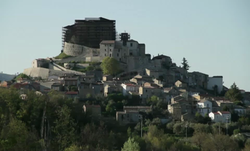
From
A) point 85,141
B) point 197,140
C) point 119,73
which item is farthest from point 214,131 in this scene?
point 119,73

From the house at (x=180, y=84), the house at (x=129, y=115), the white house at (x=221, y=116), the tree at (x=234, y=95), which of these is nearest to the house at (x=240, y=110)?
the white house at (x=221, y=116)

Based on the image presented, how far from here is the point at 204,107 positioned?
76500 mm

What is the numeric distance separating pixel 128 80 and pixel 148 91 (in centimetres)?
734

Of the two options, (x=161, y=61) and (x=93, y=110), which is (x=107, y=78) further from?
(x=93, y=110)

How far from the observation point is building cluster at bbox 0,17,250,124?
75.4m

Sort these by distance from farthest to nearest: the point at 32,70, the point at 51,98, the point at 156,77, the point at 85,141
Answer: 1. the point at 32,70
2. the point at 156,77
3. the point at 51,98
4. the point at 85,141

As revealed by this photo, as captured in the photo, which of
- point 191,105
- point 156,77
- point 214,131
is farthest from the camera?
point 156,77

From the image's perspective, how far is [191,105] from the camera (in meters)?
76.5

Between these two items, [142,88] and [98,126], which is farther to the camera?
[142,88]

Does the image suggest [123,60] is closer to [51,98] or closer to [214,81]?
[214,81]

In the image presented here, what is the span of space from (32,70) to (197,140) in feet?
110

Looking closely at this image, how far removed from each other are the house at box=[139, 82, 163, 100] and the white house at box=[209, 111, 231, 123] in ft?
23.6

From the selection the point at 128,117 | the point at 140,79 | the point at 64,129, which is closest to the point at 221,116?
the point at 128,117

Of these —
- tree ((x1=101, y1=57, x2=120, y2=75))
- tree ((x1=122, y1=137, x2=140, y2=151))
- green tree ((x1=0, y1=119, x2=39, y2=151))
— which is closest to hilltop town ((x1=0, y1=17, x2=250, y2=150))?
tree ((x1=101, y1=57, x2=120, y2=75))
